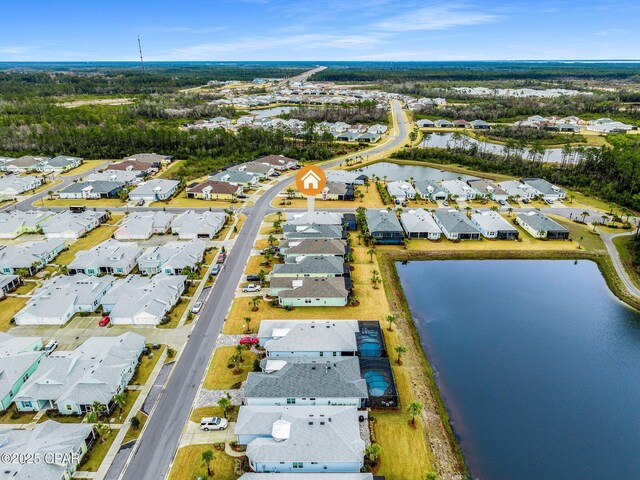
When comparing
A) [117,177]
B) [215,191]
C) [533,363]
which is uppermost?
[117,177]

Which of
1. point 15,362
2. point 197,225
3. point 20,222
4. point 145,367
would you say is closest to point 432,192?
point 197,225

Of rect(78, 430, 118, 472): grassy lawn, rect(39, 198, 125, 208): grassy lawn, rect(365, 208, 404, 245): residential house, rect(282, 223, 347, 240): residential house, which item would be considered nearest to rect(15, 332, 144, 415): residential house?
rect(78, 430, 118, 472): grassy lawn

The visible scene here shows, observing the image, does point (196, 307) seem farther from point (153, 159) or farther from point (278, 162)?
point (153, 159)

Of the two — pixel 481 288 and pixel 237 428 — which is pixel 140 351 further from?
pixel 481 288

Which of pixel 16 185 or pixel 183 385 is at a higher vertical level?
pixel 16 185

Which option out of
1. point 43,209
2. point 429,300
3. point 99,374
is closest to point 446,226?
point 429,300

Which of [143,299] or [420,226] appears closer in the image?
[143,299]

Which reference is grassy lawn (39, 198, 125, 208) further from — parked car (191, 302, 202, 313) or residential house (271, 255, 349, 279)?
residential house (271, 255, 349, 279)
